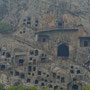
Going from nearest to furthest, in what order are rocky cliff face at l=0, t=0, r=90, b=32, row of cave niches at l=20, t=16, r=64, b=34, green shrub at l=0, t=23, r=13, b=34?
rocky cliff face at l=0, t=0, r=90, b=32 < row of cave niches at l=20, t=16, r=64, b=34 < green shrub at l=0, t=23, r=13, b=34

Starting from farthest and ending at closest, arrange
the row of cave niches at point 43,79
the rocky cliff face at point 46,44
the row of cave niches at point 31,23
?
1. the row of cave niches at point 31,23
2. the rocky cliff face at point 46,44
3. the row of cave niches at point 43,79

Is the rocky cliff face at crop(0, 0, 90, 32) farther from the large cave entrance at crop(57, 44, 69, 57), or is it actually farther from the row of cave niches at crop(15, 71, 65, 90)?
the row of cave niches at crop(15, 71, 65, 90)

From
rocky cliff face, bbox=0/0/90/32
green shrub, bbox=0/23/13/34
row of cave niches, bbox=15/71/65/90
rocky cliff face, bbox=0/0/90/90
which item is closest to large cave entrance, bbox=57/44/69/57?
rocky cliff face, bbox=0/0/90/90

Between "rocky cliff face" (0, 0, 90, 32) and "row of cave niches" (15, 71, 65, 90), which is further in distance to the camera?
"rocky cliff face" (0, 0, 90, 32)

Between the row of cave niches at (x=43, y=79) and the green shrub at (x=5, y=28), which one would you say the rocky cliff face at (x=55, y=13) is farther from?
the row of cave niches at (x=43, y=79)

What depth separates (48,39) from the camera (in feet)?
162

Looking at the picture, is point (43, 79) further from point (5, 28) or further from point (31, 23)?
point (5, 28)

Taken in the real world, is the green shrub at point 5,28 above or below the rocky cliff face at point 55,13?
below

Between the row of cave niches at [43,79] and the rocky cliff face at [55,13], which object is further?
the rocky cliff face at [55,13]

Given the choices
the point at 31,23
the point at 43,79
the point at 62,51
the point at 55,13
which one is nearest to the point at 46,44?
the point at 62,51

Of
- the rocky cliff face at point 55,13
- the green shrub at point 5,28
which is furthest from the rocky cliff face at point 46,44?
the green shrub at point 5,28

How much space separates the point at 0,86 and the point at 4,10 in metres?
27.2

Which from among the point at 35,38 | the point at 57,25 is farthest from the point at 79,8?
the point at 35,38

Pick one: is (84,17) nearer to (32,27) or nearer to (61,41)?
(61,41)
